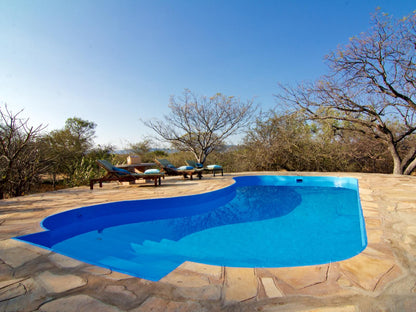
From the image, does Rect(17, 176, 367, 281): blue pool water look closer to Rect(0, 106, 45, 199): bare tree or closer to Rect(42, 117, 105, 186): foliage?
Rect(0, 106, 45, 199): bare tree

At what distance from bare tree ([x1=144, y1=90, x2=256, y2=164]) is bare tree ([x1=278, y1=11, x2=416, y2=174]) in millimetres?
2851

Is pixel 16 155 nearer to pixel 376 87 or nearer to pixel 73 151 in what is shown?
pixel 73 151

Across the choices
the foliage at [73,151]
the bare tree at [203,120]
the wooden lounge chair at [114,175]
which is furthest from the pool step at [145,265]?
the bare tree at [203,120]

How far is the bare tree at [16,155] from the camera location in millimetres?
5729

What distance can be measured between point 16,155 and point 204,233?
18.3ft

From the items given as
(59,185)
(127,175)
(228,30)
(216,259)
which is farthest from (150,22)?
(216,259)

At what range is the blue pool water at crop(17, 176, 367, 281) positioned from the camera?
2.74 m

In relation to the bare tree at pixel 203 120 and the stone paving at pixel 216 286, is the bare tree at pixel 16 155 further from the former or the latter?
the bare tree at pixel 203 120

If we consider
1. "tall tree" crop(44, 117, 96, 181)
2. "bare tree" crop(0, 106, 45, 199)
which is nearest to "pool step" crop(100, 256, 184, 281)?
"bare tree" crop(0, 106, 45, 199)

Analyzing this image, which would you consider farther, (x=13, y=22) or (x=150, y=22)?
(x=150, y=22)

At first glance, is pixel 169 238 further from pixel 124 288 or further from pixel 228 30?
pixel 228 30

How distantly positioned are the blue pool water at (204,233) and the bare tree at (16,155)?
3.49m

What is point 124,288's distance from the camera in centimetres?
149

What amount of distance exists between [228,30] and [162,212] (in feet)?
30.0
